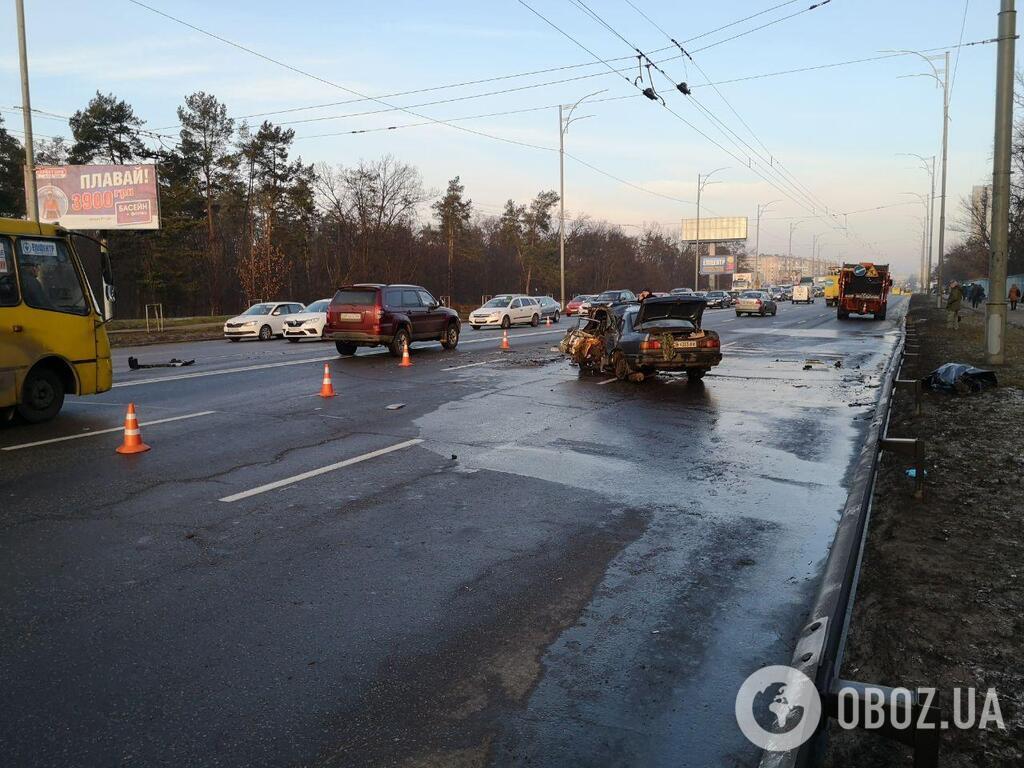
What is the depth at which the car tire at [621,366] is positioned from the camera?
49.7 ft

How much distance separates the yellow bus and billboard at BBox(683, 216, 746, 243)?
122 m

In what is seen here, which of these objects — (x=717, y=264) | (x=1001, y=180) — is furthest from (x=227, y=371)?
(x=717, y=264)

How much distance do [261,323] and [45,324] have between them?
787 inches

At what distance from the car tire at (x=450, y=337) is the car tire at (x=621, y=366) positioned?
320 inches

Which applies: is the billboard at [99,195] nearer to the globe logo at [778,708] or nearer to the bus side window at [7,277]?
the bus side window at [7,277]

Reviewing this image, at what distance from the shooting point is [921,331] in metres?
29.5

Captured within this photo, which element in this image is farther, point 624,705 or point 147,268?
point 147,268

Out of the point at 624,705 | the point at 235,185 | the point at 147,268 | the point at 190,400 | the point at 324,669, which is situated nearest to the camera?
the point at 624,705

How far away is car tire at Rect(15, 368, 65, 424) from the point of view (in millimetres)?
10000

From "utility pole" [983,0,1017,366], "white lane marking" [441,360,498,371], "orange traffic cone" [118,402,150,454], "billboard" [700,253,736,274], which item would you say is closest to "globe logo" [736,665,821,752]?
"orange traffic cone" [118,402,150,454]

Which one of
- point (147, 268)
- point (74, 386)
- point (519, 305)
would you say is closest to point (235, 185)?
point (147, 268)

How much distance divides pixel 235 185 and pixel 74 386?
2241 inches

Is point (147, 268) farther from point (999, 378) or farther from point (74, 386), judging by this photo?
point (999, 378)

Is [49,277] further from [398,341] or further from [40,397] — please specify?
[398,341]
